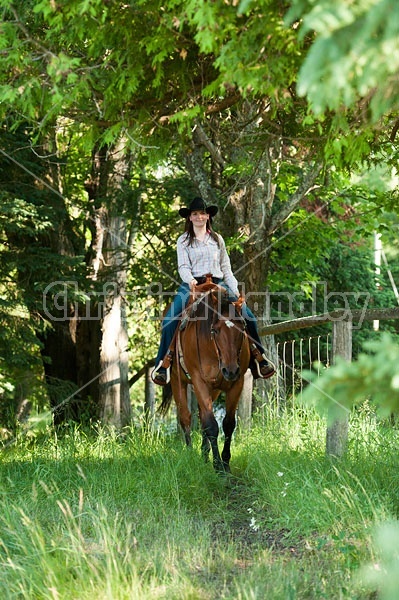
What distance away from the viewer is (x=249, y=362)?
32.0 feet

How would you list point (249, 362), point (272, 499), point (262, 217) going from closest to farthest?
point (272, 499) < point (249, 362) < point (262, 217)

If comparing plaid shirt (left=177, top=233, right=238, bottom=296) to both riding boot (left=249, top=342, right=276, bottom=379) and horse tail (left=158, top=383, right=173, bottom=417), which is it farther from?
horse tail (left=158, top=383, right=173, bottom=417)

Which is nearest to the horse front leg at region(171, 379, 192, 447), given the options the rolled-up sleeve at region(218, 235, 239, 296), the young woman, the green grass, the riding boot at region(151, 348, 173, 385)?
the riding boot at region(151, 348, 173, 385)

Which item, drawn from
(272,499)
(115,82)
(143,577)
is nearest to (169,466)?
(272,499)

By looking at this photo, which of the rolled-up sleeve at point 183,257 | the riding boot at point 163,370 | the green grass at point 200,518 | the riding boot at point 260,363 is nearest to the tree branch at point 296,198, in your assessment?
the rolled-up sleeve at point 183,257

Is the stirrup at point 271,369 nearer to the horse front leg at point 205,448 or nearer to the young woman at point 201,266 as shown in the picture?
the young woman at point 201,266

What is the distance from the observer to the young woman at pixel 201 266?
962 centimetres

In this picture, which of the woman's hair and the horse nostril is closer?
the horse nostril

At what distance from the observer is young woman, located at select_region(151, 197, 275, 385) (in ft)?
31.6

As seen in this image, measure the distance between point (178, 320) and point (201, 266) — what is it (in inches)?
27.2

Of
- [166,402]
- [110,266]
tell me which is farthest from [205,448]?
[110,266]

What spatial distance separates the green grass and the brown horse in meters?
0.39

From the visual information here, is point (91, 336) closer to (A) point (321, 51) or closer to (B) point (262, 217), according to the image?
(B) point (262, 217)

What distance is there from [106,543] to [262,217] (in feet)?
29.5
